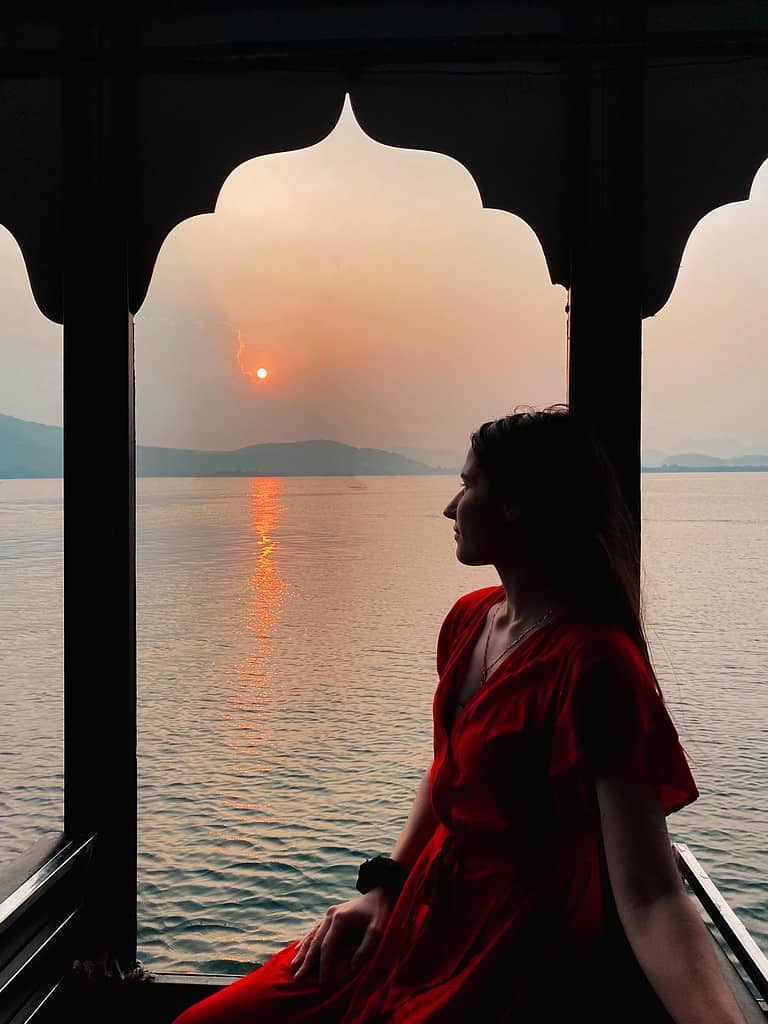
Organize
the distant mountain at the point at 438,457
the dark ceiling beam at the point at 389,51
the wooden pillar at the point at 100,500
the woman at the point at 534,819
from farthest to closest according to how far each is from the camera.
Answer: the distant mountain at the point at 438,457 < the wooden pillar at the point at 100,500 < the dark ceiling beam at the point at 389,51 < the woman at the point at 534,819

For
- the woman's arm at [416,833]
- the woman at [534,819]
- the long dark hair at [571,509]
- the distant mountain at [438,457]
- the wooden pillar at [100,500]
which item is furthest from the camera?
the distant mountain at [438,457]

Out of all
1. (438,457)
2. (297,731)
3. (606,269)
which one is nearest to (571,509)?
(606,269)

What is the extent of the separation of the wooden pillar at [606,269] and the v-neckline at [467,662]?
541 millimetres

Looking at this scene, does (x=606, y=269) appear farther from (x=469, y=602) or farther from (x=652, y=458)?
(x=469, y=602)

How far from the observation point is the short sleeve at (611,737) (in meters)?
0.99

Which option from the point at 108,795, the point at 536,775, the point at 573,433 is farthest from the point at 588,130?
the point at 108,795

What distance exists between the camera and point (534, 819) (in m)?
1.06

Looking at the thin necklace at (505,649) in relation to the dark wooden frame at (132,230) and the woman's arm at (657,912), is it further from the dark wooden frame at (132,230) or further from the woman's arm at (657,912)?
the dark wooden frame at (132,230)

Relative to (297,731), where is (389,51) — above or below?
above

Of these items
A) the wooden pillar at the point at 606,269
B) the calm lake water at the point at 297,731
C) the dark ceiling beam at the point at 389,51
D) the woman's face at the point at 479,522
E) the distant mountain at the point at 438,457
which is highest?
the dark ceiling beam at the point at 389,51

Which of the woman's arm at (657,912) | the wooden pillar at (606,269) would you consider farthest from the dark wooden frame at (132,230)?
the woman's arm at (657,912)

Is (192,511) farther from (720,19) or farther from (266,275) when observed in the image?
(720,19)

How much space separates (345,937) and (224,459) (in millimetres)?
1511

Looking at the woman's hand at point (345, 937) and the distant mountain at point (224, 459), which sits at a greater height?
the distant mountain at point (224, 459)
